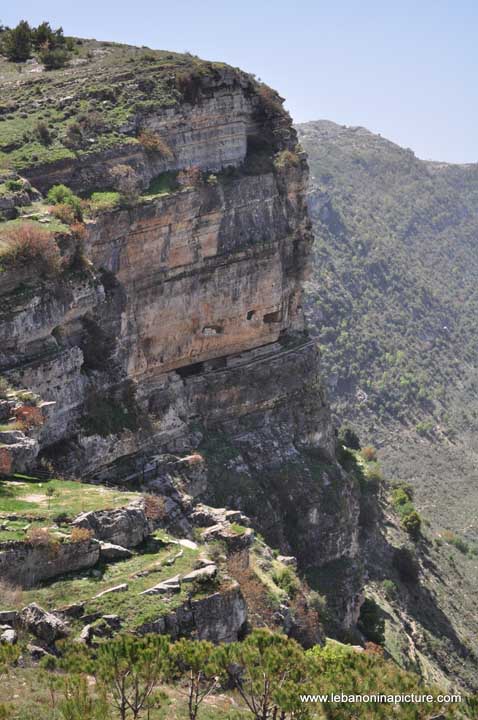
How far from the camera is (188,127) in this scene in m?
50.0

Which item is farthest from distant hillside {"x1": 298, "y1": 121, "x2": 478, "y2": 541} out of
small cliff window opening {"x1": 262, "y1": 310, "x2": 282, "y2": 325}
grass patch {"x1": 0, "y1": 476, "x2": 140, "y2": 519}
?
grass patch {"x1": 0, "y1": 476, "x2": 140, "y2": 519}

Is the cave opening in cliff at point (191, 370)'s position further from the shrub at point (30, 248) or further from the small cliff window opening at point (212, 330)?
the shrub at point (30, 248)

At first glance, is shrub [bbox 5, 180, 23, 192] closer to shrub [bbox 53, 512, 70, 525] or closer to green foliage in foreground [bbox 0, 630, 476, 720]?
shrub [bbox 53, 512, 70, 525]

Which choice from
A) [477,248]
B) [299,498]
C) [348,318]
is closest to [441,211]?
[477,248]

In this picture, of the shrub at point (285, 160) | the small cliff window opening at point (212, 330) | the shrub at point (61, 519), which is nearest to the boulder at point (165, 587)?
the shrub at point (61, 519)

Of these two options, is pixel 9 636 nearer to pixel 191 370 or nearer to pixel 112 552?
pixel 112 552

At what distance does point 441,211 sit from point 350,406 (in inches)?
3229

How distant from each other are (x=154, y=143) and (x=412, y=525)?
34.3 meters

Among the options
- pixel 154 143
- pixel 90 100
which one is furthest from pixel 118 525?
pixel 90 100

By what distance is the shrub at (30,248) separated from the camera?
35625 millimetres

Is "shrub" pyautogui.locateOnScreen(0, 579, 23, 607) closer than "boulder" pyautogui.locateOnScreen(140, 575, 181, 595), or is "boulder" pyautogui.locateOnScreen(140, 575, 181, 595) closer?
"shrub" pyautogui.locateOnScreen(0, 579, 23, 607)

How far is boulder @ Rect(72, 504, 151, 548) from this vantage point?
2889 cm

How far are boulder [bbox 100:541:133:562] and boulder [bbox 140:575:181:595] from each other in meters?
1.93

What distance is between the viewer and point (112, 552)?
28234 millimetres
